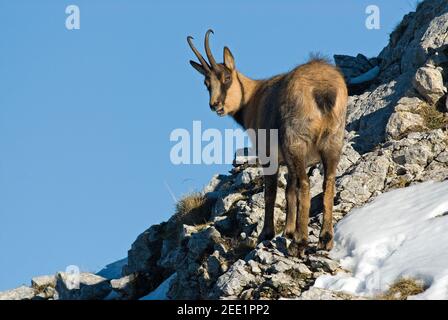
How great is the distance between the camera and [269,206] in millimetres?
16172

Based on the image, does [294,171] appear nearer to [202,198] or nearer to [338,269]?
[338,269]

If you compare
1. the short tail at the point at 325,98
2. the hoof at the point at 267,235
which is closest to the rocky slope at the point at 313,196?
the hoof at the point at 267,235

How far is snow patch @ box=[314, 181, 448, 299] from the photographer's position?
42.2 ft

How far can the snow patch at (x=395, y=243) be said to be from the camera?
12.9 m

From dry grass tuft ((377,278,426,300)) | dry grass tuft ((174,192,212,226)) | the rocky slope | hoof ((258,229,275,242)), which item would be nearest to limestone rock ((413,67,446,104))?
the rocky slope

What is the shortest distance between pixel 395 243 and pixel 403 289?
1686 millimetres

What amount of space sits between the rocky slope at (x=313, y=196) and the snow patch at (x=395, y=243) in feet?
1.20

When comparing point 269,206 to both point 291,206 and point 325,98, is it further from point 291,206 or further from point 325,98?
point 325,98

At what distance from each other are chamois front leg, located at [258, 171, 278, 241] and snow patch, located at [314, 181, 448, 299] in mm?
1325

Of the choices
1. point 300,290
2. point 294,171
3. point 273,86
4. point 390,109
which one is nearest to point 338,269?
point 300,290

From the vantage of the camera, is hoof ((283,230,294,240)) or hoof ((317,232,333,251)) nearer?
hoof ((317,232,333,251))

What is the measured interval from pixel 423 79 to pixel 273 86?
3.69 meters

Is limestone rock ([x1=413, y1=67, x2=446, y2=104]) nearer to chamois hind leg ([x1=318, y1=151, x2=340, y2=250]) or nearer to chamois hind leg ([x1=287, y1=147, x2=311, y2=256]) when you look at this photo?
chamois hind leg ([x1=318, y1=151, x2=340, y2=250])

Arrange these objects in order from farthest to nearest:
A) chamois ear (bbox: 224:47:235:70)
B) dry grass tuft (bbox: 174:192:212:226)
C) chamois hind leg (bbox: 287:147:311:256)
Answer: dry grass tuft (bbox: 174:192:212:226), chamois ear (bbox: 224:47:235:70), chamois hind leg (bbox: 287:147:311:256)
